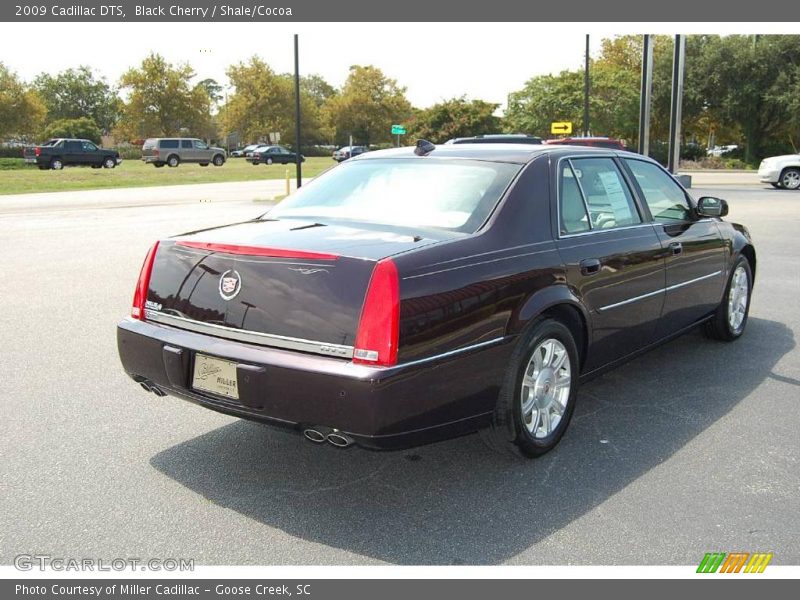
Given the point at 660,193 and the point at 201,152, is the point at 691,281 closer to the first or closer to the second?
the point at 660,193

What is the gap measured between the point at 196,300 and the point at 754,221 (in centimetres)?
1529

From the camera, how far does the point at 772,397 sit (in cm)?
517

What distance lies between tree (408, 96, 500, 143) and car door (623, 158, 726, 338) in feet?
196

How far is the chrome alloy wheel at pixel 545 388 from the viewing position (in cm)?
408

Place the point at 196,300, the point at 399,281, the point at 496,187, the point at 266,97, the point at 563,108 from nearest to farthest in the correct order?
the point at 399,281 < the point at 196,300 < the point at 496,187 < the point at 563,108 < the point at 266,97

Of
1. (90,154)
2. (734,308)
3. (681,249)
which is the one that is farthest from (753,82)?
(681,249)

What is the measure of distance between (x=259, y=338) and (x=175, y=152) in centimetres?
Result: 5079

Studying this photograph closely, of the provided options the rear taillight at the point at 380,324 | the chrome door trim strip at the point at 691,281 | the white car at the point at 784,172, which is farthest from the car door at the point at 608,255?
the white car at the point at 784,172

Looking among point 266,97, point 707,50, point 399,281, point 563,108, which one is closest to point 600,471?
point 399,281

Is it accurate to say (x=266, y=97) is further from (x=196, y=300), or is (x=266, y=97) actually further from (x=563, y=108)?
(x=196, y=300)

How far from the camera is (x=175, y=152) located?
169 feet

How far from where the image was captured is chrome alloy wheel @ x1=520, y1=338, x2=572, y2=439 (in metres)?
4.08

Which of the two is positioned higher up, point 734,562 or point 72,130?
point 72,130

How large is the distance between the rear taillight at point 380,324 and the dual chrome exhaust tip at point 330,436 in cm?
33
